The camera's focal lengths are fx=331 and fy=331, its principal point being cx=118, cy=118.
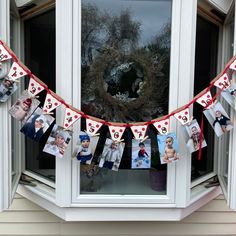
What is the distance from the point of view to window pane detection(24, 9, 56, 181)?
2.36m

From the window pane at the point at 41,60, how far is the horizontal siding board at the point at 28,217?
363mm

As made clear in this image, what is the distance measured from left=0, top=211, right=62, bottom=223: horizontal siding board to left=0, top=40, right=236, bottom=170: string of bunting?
0.84m

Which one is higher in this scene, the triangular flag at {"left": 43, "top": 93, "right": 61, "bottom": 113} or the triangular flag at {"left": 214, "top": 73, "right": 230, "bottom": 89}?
the triangular flag at {"left": 214, "top": 73, "right": 230, "bottom": 89}

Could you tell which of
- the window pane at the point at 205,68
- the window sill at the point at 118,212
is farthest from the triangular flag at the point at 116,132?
the window pane at the point at 205,68

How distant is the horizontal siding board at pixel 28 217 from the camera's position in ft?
8.59

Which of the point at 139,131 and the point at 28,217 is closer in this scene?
the point at 139,131

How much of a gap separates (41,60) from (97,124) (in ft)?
2.49

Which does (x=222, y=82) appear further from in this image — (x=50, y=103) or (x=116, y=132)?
(x=50, y=103)

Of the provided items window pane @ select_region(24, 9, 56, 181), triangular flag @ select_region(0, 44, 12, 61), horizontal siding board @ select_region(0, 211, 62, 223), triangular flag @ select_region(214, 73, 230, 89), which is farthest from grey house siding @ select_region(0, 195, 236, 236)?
triangular flag @ select_region(0, 44, 12, 61)

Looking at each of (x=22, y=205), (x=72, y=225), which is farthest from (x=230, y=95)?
(x=22, y=205)

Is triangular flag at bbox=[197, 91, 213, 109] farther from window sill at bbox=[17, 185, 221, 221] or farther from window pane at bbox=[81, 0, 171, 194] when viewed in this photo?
window sill at bbox=[17, 185, 221, 221]

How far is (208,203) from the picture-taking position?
2699mm

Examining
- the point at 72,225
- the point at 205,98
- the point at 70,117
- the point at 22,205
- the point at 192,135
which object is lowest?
the point at 72,225

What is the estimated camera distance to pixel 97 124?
2.03 meters
